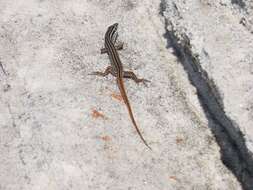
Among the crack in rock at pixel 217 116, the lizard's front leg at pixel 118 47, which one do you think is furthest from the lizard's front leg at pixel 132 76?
the crack in rock at pixel 217 116

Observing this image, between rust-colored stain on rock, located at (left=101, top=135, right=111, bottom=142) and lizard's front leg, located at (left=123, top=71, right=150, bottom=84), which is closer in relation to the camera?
rust-colored stain on rock, located at (left=101, top=135, right=111, bottom=142)

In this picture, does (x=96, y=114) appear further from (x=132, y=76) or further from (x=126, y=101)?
(x=132, y=76)

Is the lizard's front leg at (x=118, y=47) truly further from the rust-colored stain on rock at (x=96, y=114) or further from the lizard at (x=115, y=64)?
the rust-colored stain on rock at (x=96, y=114)

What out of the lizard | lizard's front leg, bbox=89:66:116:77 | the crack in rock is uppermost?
the crack in rock

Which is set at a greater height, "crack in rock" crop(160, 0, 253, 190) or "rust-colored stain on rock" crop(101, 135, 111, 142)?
"crack in rock" crop(160, 0, 253, 190)

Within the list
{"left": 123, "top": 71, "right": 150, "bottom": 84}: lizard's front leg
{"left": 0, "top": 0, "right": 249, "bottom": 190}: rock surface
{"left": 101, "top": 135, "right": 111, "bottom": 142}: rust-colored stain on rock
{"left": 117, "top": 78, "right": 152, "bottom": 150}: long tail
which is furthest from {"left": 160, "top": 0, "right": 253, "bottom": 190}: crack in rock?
{"left": 101, "top": 135, "right": 111, "bottom": 142}: rust-colored stain on rock

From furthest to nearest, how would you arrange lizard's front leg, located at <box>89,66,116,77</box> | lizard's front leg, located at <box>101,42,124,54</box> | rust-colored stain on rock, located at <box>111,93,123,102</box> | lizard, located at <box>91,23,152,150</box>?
1. lizard's front leg, located at <box>101,42,124,54</box>
2. lizard's front leg, located at <box>89,66,116,77</box>
3. lizard, located at <box>91,23,152,150</box>
4. rust-colored stain on rock, located at <box>111,93,123,102</box>

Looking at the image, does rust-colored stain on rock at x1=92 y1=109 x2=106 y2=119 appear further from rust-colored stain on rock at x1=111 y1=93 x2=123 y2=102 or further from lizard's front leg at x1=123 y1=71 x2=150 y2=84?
lizard's front leg at x1=123 y1=71 x2=150 y2=84


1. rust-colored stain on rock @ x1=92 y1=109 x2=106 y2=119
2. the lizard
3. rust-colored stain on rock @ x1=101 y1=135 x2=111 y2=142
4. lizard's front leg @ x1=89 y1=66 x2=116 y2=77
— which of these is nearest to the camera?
rust-colored stain on rock @ x1=101 y1=135 x2=111 y2=142

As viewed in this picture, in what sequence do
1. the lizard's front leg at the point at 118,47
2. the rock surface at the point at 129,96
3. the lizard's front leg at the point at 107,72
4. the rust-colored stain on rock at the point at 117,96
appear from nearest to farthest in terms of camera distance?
the rock surface at the point at 129,96 < the rust-colored stain on rock at the point at 117,96 < the lizard's front leg at the point at 107,72 < the lizard's front leg at the point at 118,47

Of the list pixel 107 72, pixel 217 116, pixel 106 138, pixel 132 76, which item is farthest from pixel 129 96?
pixel 217 116
